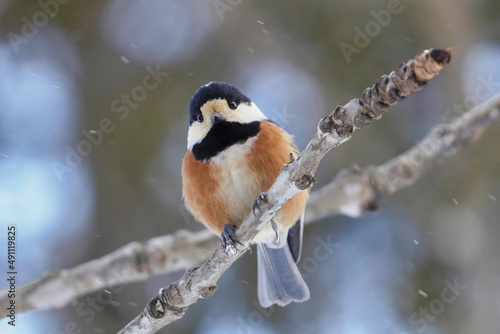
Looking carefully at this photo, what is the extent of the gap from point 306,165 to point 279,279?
1.84 metres

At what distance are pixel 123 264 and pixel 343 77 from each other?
3144mm

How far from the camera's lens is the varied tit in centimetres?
293

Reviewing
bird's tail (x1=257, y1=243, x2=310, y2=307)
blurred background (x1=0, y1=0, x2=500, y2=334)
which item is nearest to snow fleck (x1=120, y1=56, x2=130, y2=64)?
blurred background (x1=0, y1=0, x2=500, y2=334)

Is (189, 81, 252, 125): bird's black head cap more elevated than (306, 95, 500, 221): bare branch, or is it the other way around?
(189, 81, 252, 125): bird's black head cap

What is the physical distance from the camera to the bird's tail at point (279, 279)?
353cm

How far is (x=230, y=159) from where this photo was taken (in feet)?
9.59

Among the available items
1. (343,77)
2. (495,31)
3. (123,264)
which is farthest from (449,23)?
(123,264)

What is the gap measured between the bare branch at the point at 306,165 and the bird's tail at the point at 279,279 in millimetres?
1178

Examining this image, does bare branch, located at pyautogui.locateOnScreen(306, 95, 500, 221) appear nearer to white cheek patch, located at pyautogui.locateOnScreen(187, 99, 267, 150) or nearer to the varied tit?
the varied tit

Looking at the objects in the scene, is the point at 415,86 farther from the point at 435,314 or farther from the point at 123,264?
the point at 435,314

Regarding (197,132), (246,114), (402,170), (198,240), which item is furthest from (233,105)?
(402,170)

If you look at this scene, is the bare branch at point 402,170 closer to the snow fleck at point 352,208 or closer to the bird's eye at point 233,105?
the snow fleck at point 352,208

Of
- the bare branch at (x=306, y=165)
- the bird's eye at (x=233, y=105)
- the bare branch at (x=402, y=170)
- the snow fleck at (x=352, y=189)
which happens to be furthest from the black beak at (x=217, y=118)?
the snow fleck at (x=352, y=189)

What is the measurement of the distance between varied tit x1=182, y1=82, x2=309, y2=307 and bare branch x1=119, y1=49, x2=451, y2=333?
437 mm
